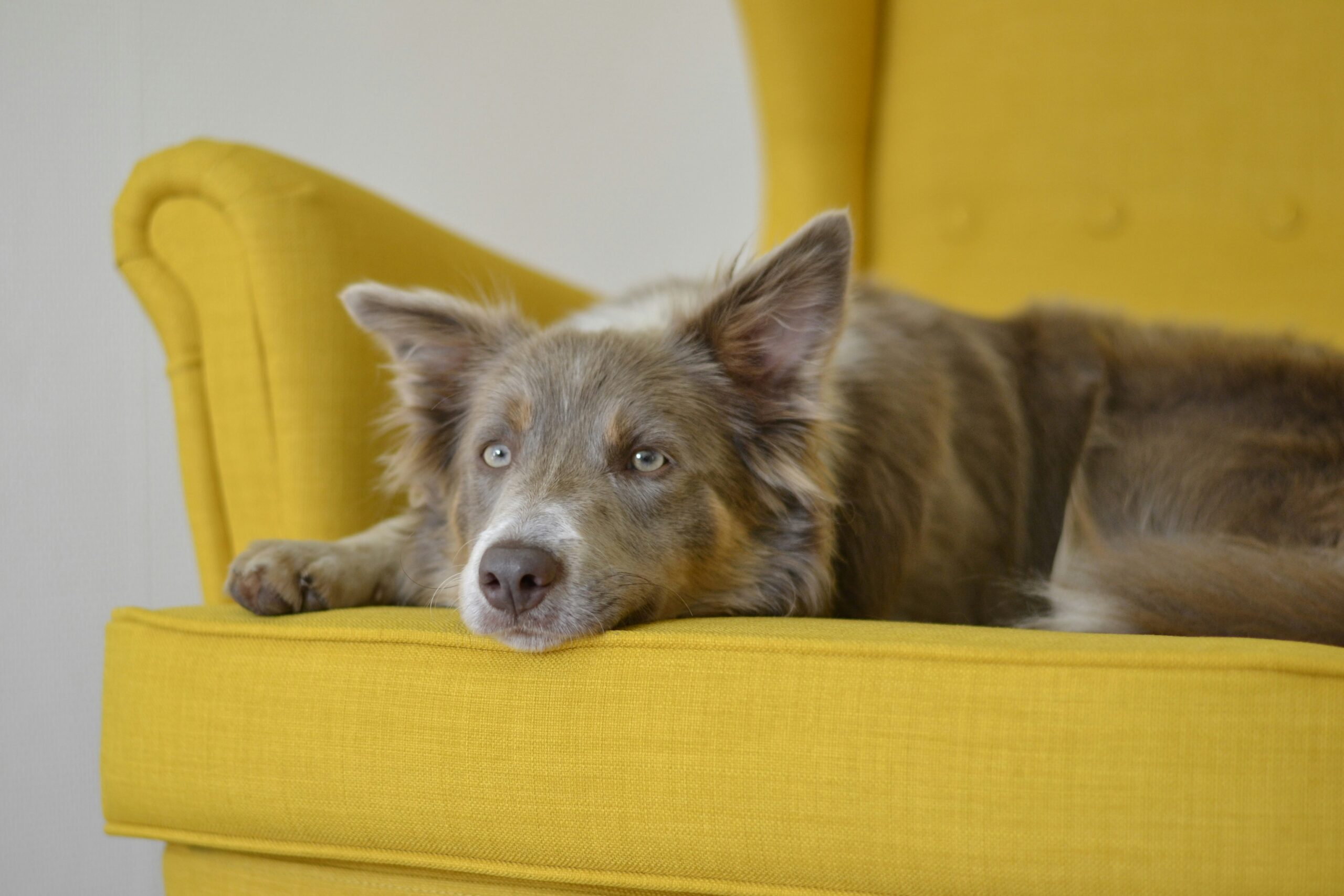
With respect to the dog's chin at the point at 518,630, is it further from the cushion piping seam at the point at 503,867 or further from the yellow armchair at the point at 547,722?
the cushion piping seam at the point at 503,867

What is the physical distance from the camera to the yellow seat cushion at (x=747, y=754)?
119 cm

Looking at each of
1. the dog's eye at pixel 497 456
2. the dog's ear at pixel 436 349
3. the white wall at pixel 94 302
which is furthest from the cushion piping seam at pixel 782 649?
the white wall at pixel 94 302

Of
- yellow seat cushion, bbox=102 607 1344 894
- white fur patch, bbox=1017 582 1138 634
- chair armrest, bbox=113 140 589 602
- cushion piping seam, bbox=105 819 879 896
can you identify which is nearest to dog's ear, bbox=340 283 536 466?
chair armrest, bbox=113 140 589 602

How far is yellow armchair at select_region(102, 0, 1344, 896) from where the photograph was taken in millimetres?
1206

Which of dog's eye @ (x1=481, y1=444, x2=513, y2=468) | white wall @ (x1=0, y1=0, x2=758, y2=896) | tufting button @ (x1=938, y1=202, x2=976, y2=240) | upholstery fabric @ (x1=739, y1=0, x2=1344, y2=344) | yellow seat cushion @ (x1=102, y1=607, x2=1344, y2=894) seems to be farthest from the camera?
tufting button @ (x1=938, y1=202, x2=976, y2=240)

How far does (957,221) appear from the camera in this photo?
11.7ft

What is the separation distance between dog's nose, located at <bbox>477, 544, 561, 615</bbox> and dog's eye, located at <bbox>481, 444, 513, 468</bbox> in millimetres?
396

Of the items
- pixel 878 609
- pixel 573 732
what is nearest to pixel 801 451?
pixel 878 609

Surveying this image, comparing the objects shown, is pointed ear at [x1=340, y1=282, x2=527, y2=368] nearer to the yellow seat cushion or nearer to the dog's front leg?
the dog's front leg

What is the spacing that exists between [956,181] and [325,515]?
2350 mm

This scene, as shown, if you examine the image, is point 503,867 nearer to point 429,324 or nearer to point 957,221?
point 429,324

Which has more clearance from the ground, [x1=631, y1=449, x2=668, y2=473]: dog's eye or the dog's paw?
[x1=631, y1=449, x2=668, y2=473]: dog's eye

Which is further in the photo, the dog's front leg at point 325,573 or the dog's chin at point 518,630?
the dog's front leg at point 325,573

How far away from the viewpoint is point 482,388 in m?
2.15
